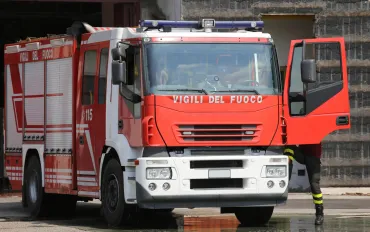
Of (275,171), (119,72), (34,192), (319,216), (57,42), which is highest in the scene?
(57,42)

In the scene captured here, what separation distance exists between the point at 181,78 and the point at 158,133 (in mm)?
864

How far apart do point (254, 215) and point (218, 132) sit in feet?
6.24

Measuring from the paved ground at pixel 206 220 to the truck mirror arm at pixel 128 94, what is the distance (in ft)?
6.06

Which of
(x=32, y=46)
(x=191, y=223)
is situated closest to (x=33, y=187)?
(x=32, y=46)

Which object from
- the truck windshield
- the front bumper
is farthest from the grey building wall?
the front bumper

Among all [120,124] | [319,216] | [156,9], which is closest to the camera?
[120,124]

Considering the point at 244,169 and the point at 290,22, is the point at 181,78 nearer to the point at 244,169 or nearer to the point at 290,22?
the point at 244,169

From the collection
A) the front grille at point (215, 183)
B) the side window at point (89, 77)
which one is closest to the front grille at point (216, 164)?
the front grille at point (215, 183)

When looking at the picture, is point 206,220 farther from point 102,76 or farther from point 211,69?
point 211,69

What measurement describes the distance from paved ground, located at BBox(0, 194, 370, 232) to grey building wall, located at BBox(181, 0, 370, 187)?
3.11 metres

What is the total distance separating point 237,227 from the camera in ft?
56.1

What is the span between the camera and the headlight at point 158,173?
51.7ft

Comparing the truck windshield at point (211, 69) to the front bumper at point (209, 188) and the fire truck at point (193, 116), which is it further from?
the front bumper at point (209, 188)

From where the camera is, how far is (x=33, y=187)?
19750 mm
